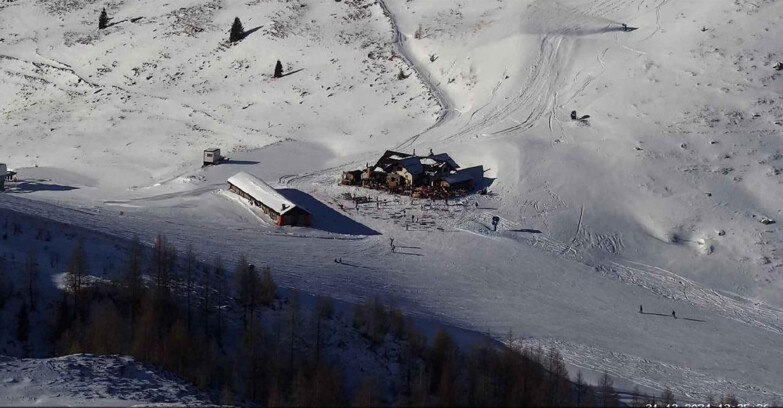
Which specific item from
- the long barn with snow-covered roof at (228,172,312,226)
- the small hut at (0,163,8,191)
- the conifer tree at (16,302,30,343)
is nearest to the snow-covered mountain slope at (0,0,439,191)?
the small hut at (0,163,8,191)

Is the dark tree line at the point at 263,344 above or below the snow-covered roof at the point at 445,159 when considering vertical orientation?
below

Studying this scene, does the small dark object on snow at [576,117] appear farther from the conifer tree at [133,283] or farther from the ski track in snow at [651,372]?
the conifer tree at [133,283]

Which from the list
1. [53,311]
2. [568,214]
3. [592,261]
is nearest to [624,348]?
[592,261]

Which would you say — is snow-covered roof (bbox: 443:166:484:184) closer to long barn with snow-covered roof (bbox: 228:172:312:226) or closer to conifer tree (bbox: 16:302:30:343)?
long barn with snow-covered roof (bbox: 228:172:312:226)

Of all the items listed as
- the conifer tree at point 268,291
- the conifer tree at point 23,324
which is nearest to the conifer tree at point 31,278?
the conifer tree at point 23,324

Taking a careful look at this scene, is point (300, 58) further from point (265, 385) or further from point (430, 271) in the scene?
point (265, 385)

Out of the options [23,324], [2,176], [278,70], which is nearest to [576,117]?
[278,70]
